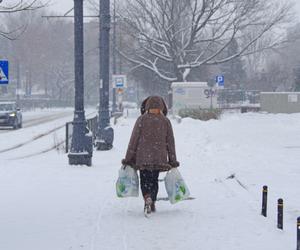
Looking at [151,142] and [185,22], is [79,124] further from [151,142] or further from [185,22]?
[185,22]

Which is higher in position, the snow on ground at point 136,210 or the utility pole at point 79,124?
the utility pole at point 79,124

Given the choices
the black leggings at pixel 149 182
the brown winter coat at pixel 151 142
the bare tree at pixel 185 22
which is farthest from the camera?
the bare tree at pixel 185 22

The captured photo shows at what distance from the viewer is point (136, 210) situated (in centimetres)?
902

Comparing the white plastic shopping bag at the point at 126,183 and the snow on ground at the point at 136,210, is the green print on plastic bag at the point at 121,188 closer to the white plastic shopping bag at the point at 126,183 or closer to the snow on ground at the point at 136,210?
the white plastic shopping bag at the point at 126,183

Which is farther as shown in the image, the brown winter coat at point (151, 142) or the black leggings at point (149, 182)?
the black leggings at point (149, 182)

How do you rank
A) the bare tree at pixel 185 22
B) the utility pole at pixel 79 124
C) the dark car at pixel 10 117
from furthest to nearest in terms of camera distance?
the bare tree at pixel 185 22 < the dark car at pixel 10 117 < the utility pole at pixel 79 124

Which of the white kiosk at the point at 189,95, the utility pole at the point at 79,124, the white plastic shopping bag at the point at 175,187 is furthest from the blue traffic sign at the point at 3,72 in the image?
the white kiosk at the point at 189,95

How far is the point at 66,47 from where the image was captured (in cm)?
8975

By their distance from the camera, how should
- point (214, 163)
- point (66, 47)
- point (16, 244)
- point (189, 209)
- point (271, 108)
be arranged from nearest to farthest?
1. point (16, 244)
2. point (189, 209)
3. point (214, 163)
4. point (271, 108)
5. point (66, 47)

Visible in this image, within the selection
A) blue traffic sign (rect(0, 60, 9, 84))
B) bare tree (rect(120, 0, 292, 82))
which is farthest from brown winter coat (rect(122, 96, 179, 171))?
bare tree (rect(120, 0, 292, 82))

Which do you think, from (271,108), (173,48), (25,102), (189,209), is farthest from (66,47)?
(189,209)

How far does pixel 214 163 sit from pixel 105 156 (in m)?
3.06

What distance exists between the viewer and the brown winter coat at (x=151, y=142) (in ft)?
27.5

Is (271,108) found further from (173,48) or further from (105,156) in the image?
(105,156)
